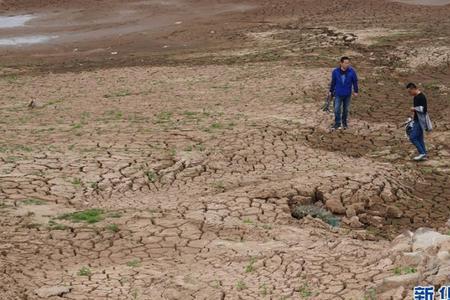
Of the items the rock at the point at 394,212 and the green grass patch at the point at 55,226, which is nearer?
the green grass patch at the point at 55,226

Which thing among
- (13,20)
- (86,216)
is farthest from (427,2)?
(86,216)

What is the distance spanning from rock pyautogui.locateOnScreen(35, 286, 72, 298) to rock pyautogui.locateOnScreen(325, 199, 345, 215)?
13.8ft

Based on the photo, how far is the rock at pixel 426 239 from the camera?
763 cm

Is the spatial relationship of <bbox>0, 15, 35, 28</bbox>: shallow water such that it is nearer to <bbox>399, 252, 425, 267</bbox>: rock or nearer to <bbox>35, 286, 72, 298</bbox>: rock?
<bbox>35, 286, 72, 298</bbox>: rock

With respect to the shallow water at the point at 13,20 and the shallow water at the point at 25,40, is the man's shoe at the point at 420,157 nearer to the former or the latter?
the shallow water at the point at 25,40

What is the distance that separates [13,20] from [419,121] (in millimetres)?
24300

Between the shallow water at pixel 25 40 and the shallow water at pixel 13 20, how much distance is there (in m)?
2.55

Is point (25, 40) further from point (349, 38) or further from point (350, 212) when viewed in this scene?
point (350, 212)

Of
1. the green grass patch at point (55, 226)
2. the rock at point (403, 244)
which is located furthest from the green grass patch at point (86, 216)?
the rock at point (403, 244)

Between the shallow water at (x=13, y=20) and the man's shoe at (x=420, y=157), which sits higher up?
the shallow water at (x=13, y=20)

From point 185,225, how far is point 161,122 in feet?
17.4

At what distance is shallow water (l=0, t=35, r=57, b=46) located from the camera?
91.9 ft

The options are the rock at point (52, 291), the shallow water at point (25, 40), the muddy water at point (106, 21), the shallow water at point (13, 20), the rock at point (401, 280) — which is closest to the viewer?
the rock at point (401, 280)

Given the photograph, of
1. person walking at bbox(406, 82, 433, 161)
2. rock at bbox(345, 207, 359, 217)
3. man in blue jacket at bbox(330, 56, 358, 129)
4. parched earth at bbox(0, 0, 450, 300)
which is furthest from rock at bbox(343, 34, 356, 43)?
rock at bbox(345, 207, 359, 217)
